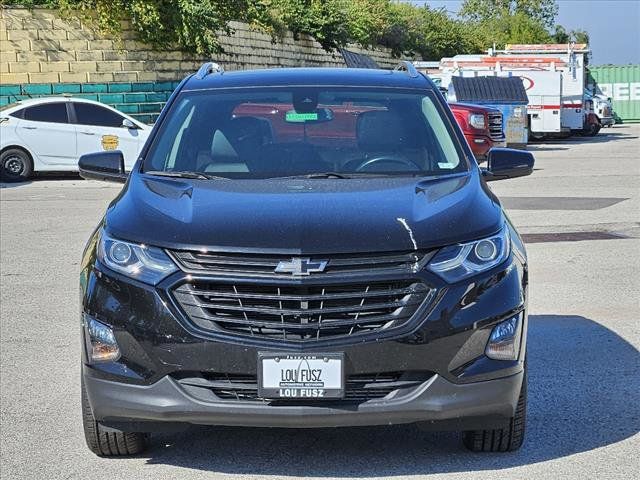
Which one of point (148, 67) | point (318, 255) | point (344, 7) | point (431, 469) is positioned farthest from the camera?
point (344, 7)

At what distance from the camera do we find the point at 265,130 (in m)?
6.21

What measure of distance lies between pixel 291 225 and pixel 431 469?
1.21 m

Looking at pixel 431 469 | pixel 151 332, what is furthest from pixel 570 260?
pixel 151 332

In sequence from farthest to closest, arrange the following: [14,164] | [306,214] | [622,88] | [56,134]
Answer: [622,88]
[56,134]
[14,164]
[306,214]

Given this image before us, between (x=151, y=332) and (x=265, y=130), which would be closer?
(x=151, y=332)

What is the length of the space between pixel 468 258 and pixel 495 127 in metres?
19.2

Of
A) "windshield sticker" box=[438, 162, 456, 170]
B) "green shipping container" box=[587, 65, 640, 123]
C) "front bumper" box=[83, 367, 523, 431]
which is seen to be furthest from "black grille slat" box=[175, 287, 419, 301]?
"green shipping container" box=[587, 65, 640, 123]

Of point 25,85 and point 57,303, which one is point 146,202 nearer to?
point 57,303

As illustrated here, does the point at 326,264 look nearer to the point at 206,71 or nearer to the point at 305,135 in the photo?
the point at 305,135

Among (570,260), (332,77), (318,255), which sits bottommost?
(570,260)

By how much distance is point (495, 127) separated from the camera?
77.8 ft

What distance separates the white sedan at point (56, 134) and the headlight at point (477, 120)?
603cm

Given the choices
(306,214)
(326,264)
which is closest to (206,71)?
(306,214)

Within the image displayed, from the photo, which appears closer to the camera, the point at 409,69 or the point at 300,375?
the point at 300,375
